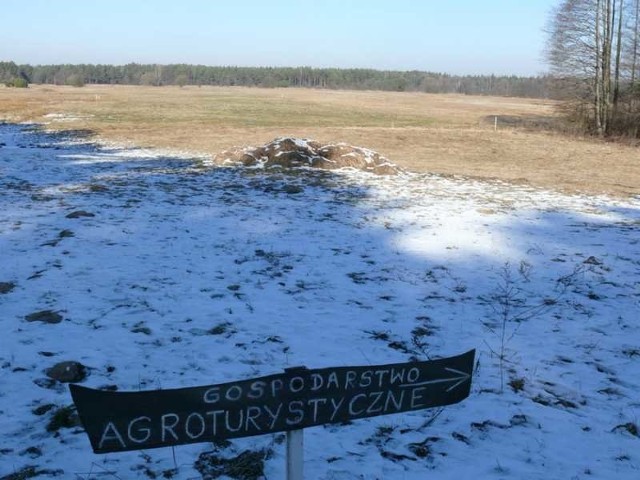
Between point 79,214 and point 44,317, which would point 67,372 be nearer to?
point 44,317

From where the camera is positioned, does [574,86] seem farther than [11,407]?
Yes

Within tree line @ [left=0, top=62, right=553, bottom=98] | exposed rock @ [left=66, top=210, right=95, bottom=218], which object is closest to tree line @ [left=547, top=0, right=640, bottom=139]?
exposed rock @ [left=66, top=210, right=95, bottom=218]

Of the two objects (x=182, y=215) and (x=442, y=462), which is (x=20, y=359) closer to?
(x=442, y=462)

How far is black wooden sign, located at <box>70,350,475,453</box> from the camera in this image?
1881 mm

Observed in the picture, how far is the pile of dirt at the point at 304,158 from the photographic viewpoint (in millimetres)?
17375

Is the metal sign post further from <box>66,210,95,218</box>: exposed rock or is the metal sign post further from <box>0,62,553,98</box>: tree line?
<box>0,62,553,98</box>: tree line

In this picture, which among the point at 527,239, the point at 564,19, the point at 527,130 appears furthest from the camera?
the point at 527,130

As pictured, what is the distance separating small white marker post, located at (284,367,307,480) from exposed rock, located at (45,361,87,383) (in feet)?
9.32

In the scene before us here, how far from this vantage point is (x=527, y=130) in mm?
36812

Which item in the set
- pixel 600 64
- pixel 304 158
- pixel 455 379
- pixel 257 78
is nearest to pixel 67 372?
pixel 455 379

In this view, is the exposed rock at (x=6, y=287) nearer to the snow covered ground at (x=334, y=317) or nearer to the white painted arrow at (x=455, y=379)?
the snow covered ground at (x=334, y=317)

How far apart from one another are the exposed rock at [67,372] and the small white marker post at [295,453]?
2.84 m

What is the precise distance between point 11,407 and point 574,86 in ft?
115

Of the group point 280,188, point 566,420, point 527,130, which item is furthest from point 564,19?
point 566,420
